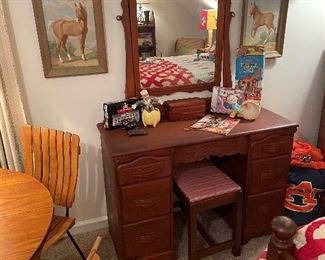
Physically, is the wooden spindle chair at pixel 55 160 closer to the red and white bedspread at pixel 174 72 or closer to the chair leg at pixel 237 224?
the red and white bedspread at pixel 174 72

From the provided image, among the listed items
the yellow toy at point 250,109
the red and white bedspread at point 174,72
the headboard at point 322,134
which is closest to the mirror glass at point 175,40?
the red and white bedspread at point 174,72

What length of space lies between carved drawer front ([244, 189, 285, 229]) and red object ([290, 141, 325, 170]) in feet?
1.37

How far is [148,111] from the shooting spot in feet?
5.99

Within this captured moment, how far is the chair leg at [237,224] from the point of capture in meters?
1.83

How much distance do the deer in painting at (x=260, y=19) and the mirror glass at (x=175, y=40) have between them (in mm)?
284

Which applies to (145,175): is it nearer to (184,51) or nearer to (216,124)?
(216,124)

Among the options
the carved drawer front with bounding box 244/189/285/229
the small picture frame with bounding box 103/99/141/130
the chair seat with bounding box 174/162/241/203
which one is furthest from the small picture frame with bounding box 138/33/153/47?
the carved drawer front with bounding box 244/189/285/229

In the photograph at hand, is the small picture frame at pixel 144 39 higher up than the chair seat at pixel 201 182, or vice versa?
the small picture frame at pixel 144 39

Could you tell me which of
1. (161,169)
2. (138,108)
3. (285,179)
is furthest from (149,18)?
(285,179)

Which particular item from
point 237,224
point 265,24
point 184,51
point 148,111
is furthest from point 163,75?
point 237,224

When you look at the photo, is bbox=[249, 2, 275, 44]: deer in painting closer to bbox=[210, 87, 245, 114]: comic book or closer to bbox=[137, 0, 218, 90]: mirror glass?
bbox=[137, 0, 218, 90]: mirror glass

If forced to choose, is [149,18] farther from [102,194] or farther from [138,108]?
[102,194]

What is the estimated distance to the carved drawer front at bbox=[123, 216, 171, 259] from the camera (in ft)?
5.69

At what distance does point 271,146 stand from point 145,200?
83cm
